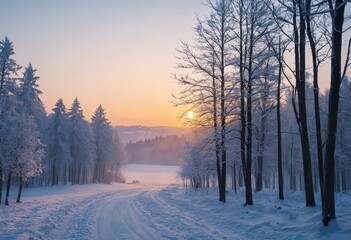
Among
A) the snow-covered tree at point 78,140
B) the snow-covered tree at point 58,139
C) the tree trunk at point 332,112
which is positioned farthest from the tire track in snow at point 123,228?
the snow-covered tree at point 78,140

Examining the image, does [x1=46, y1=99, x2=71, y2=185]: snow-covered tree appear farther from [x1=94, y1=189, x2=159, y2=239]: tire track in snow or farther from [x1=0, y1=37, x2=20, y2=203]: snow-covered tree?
[x1=94, y1=189, x2=159, y2=239]: tire track in snow

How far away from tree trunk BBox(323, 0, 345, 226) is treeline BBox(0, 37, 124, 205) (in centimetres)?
2757

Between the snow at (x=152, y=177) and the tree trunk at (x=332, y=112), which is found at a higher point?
the tree trunk at (x=332, y=112)

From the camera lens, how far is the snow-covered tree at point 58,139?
192 ft

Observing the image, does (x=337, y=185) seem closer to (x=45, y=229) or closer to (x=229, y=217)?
(x=229, y=217)

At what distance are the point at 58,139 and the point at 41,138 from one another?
534 cm

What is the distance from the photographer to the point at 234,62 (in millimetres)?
20188

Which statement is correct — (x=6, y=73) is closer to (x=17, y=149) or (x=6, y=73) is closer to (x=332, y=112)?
(x=17, y=149)

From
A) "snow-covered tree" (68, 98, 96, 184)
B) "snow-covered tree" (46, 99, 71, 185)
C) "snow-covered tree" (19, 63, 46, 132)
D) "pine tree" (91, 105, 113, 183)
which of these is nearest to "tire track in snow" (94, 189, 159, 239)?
"snow-covered tree" (19, 63, 46, 132)

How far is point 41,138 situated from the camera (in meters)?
53.5

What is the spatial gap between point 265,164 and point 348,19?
1350 inches

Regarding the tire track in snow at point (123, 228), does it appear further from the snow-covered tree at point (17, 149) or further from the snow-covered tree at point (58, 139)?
the snow-covered tree at point (58, 139)

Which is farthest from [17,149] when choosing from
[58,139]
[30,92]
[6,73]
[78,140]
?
[78,140]

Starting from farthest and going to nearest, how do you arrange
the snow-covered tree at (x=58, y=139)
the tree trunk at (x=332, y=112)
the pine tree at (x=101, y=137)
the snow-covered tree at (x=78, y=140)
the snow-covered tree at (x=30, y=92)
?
the pine tree at (x=101, y=137) → the snow-covered tree at (x=78, y=140) → the snow-covered tree at (x=58, y=139) → the snow-covered tree at (x=30, y=92) → the tree trunk at (x=332, y=112)
